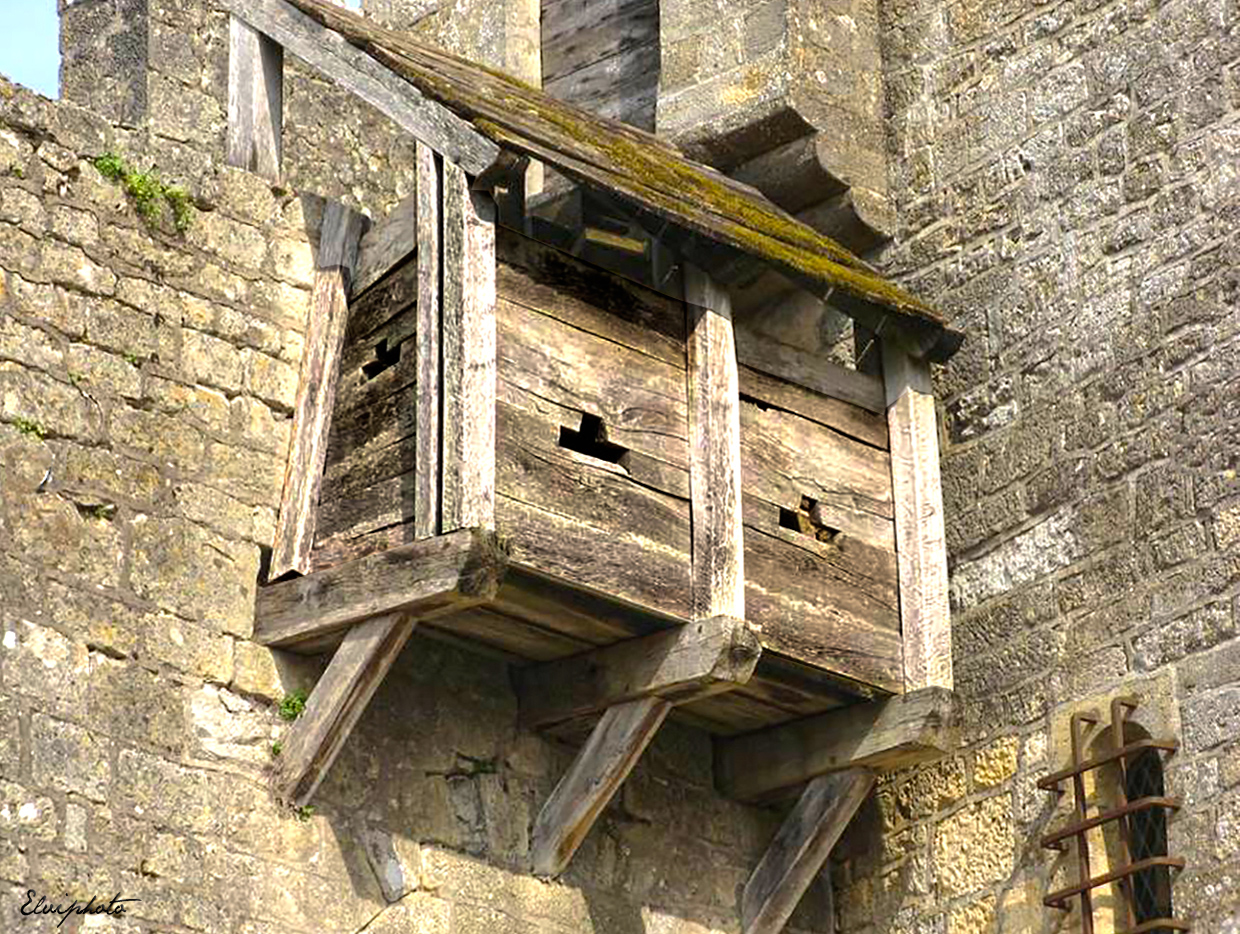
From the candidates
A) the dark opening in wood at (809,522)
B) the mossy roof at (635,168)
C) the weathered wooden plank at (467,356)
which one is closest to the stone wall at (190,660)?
the mossy roof at (635,168)

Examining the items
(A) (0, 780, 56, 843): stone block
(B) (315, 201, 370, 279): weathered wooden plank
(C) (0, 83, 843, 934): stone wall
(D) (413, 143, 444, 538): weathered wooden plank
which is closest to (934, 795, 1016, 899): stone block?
(C) (0, 83, 843, 934): stone wall

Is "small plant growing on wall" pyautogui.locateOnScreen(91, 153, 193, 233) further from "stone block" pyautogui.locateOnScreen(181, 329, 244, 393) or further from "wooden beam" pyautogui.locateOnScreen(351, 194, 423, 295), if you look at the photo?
"wooden beam" pyautogui.locateOnScreen(351, 194, 423, 295)

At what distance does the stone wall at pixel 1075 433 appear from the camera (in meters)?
7.87

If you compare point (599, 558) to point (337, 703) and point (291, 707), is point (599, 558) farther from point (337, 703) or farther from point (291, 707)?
point (291, 707)

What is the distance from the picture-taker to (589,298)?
7.99 metres

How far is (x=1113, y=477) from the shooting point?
8219 millimetres

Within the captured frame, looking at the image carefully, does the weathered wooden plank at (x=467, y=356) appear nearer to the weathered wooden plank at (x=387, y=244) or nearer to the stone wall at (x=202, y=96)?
the weathered wooden plank at (x=387, y=244)

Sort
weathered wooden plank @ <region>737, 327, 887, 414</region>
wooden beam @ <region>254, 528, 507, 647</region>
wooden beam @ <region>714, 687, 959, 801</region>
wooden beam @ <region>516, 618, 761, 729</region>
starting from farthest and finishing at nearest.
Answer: weathered wooden plank @ <region>737, 327, 887, 414</region> → wooden beam @ <region>714, 687, 959, 801</region> → wooden beam @ <region>516, 618, 761, 729</region> → wooden beam @ <region>254, 528, 507, 647</region>

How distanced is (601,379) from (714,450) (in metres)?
0.39

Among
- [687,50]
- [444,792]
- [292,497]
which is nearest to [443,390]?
[292,497]

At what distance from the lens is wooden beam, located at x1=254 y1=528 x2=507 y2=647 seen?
7.29 m

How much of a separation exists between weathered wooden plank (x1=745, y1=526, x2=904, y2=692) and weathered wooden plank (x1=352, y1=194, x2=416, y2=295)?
1247 millimetres

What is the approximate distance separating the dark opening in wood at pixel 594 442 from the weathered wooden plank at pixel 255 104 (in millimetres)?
1234

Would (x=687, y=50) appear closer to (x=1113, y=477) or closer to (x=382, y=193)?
(x=382, y=193)
